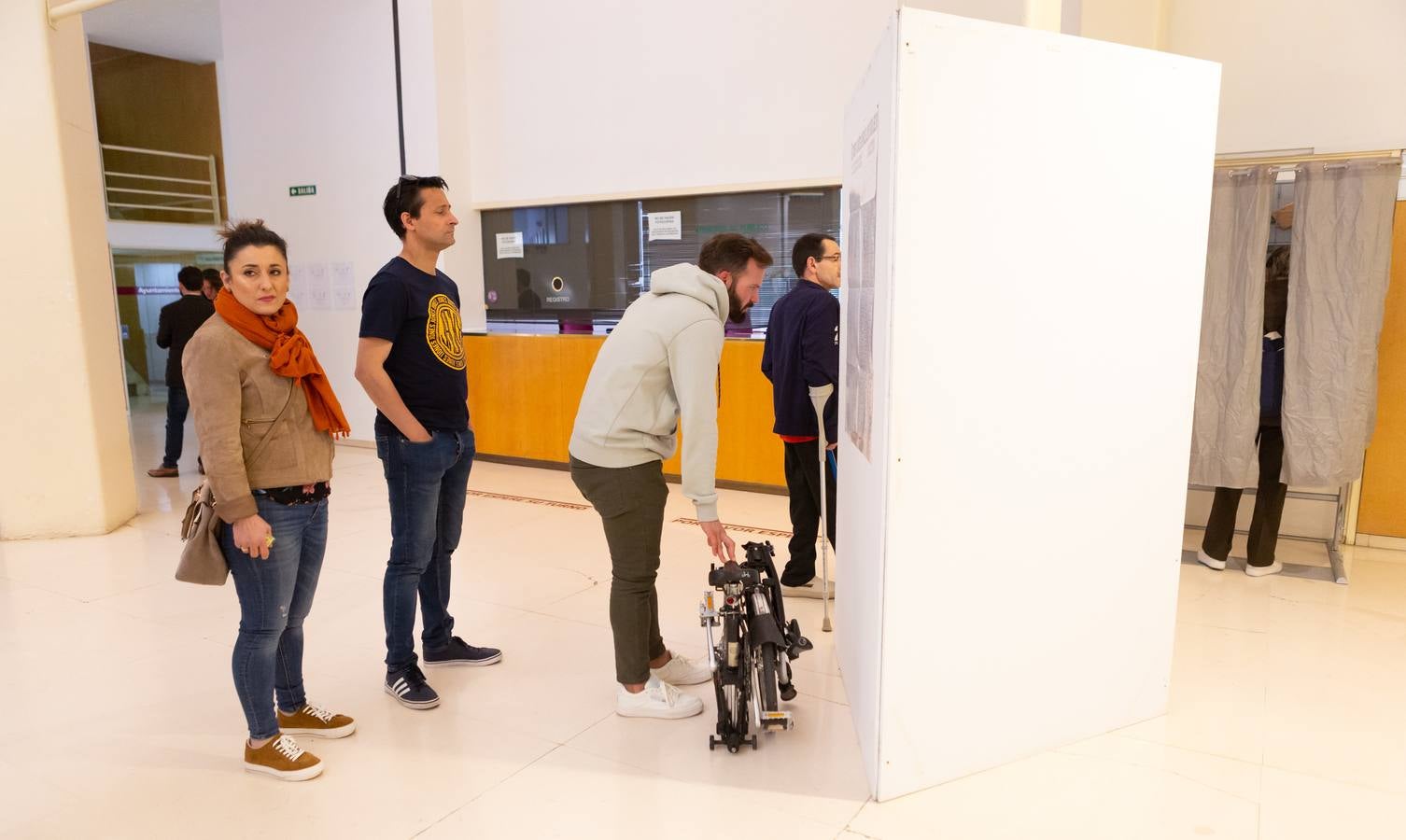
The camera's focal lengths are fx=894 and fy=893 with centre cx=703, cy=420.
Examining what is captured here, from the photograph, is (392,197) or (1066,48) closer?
(1066,48)

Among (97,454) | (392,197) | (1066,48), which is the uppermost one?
(1066,48)

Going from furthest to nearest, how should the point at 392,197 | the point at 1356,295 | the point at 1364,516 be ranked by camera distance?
the point at 1364,516 → the point at 1356,295 → the point at 392,197

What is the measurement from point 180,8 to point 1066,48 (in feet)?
31.9

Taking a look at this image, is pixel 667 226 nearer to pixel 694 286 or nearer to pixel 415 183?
pixel 415 183

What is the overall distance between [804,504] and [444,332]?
1.75 m

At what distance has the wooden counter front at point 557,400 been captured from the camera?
567 cm

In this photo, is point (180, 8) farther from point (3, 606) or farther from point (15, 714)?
point (15, 714)

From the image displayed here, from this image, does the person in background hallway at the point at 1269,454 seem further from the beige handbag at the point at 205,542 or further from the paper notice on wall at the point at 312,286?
the paper notice on wall at the point at 312,286

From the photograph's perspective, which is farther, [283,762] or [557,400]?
[557,400]

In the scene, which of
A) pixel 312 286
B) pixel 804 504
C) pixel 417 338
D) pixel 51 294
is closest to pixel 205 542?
pixel 417 338

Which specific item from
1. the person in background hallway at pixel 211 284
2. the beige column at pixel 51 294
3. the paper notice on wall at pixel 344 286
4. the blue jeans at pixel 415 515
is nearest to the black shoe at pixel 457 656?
the blue jeans at pixel 415 515

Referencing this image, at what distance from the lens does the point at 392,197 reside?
2816mm

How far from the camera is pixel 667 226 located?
6227 millimetres

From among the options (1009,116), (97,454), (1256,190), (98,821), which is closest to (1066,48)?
(1009,116)
